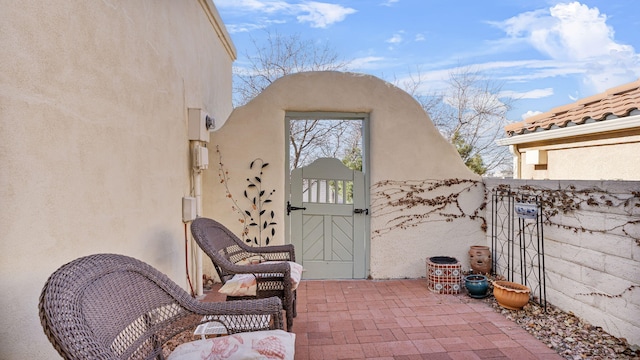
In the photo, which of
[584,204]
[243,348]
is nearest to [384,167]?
[584,204]

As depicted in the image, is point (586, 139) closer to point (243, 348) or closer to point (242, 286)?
point (242, 286)

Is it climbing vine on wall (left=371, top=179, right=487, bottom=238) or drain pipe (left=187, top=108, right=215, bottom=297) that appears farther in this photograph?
climbing vine on wall (left=371, top=179, right=487, bottom=238)

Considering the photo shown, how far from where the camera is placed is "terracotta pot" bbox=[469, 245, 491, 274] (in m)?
4.25

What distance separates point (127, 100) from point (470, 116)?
10935mm

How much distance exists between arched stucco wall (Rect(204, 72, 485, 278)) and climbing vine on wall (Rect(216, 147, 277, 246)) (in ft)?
0.17

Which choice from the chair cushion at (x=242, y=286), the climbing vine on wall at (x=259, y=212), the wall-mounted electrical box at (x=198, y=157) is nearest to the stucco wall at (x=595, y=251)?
the chair cushion at (x=242, y=286)

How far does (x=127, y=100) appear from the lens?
7.84 feet

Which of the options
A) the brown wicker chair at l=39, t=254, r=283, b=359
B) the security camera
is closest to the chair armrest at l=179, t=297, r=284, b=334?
the brown wicker chair at l=39, t=254, r=283, b=359

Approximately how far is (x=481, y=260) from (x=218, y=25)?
4.81m

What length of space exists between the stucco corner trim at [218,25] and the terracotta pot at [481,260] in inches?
178

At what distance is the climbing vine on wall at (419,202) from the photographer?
440 cm

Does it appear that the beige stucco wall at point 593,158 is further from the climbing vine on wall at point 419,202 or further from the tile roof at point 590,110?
the climbing vine on wall at point 419,202

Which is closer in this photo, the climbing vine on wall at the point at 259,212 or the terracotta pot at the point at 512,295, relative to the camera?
the terracotta pot at the point at 512,295

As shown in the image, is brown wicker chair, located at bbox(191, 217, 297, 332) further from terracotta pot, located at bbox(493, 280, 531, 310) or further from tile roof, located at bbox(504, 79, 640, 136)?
tile roof, located at bbox(504, 79, 640, 136)
